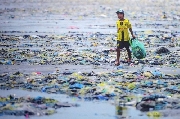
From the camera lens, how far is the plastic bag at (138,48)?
13.1 meters

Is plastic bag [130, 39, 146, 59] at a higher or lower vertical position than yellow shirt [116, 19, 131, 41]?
lower

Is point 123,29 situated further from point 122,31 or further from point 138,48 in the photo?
point 138,48

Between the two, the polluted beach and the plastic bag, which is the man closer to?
the polluted beach

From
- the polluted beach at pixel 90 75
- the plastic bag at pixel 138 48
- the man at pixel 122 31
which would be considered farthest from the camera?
the plastic bag at pixel 138 48

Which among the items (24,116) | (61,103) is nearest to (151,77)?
(61,103)

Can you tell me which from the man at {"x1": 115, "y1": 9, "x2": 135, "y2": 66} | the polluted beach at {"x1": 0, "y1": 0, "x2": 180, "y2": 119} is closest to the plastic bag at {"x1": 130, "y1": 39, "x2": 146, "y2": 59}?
the polluted beach at {"x1": 0, "y1": 0, "x2": 180, "y2": 119}

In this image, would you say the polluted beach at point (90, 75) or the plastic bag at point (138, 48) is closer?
the polluted beach at point (90, 75)

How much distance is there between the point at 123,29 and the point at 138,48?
686mm

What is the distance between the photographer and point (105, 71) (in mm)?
12000

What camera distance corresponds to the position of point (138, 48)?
13.1 meters

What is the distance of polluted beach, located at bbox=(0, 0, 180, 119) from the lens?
26.6ft

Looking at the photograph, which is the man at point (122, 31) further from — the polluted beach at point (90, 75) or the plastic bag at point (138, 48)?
the plastic bag at point (138, 48)

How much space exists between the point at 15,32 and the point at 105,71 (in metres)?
10.5

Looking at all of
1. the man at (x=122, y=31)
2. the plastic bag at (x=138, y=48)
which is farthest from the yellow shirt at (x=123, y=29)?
the plastic bag at (x=138, y=48)
